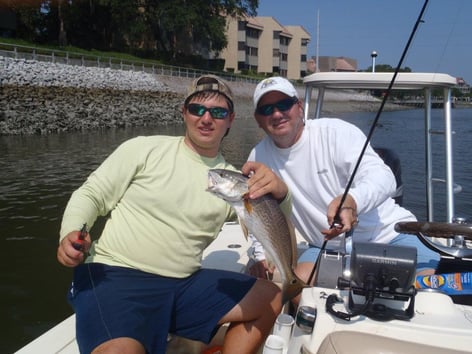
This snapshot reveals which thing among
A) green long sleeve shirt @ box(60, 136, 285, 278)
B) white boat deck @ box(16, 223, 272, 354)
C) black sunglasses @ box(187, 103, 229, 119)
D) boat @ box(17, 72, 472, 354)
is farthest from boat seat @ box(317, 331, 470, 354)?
black sunglasses @ box(187, 103, 229, 119)

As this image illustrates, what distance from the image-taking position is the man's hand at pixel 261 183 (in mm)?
2557

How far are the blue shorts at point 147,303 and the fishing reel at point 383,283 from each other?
87 centimetres

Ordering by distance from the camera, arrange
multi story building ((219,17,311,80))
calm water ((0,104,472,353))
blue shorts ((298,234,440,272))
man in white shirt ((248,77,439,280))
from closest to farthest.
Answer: blue shorts ((298,234,440,272)), man in white shirt ((248,77,439,280)), calm water ((0,104,472,353)), multi story building ((219,17,311,80))

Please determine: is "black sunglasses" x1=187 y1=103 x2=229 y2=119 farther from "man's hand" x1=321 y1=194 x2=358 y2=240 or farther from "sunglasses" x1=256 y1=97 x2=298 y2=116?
"man's hand" x1=321 y1=194 x2=358 y2=240

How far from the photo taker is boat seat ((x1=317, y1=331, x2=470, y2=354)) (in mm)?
1823

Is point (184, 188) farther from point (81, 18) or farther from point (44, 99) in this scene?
point (81, 18)

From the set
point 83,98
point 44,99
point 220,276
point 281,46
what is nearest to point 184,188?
point 220,276

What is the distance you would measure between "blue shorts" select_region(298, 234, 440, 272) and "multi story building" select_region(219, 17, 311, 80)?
66.3 m

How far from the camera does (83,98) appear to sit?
28.0m

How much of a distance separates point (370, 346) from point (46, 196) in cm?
1158

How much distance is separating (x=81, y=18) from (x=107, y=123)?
2709cm

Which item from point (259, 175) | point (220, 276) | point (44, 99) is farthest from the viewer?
point (44, 99)

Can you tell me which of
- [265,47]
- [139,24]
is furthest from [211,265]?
[265,47]

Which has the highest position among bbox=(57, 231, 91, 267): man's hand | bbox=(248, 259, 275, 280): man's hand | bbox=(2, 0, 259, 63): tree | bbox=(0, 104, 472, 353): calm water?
bbox=(2, 0, 259, 63): tree
